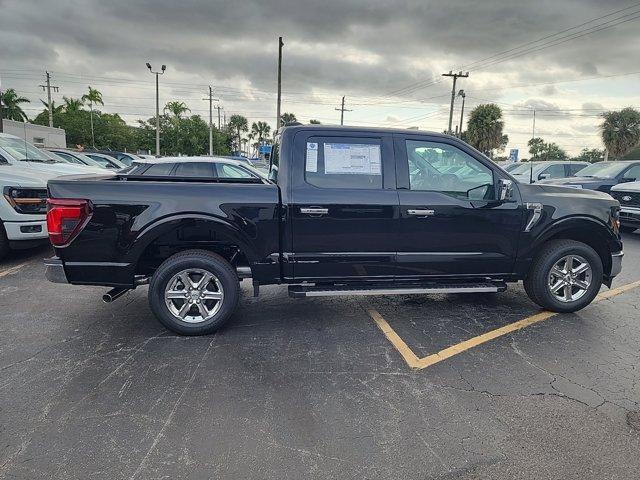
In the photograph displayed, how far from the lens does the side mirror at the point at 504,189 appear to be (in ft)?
13.2

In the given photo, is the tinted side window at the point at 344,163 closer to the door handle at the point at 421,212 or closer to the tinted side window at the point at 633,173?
the door handle at the point at 421,212

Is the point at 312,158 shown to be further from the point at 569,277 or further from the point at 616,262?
the point at 616,262

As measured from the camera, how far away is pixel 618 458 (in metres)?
2.35

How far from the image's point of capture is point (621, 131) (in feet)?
112

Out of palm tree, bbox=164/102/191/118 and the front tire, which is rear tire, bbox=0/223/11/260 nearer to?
the front tire

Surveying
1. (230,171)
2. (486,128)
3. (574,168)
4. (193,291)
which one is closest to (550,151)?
(486,128)

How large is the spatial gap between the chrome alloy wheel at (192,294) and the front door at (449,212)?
72.1 inches

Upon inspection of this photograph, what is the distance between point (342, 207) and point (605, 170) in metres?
10.9

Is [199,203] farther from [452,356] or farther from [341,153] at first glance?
[452,356]

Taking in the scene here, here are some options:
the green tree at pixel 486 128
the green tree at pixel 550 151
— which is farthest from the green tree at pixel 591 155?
the green tree at pixel 486 128

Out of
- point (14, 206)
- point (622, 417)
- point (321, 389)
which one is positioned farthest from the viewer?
point (14, 206)

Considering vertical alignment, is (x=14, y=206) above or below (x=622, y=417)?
above

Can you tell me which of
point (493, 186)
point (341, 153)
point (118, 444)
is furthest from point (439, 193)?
point (118, 444)

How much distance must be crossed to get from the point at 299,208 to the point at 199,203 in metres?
0.90
